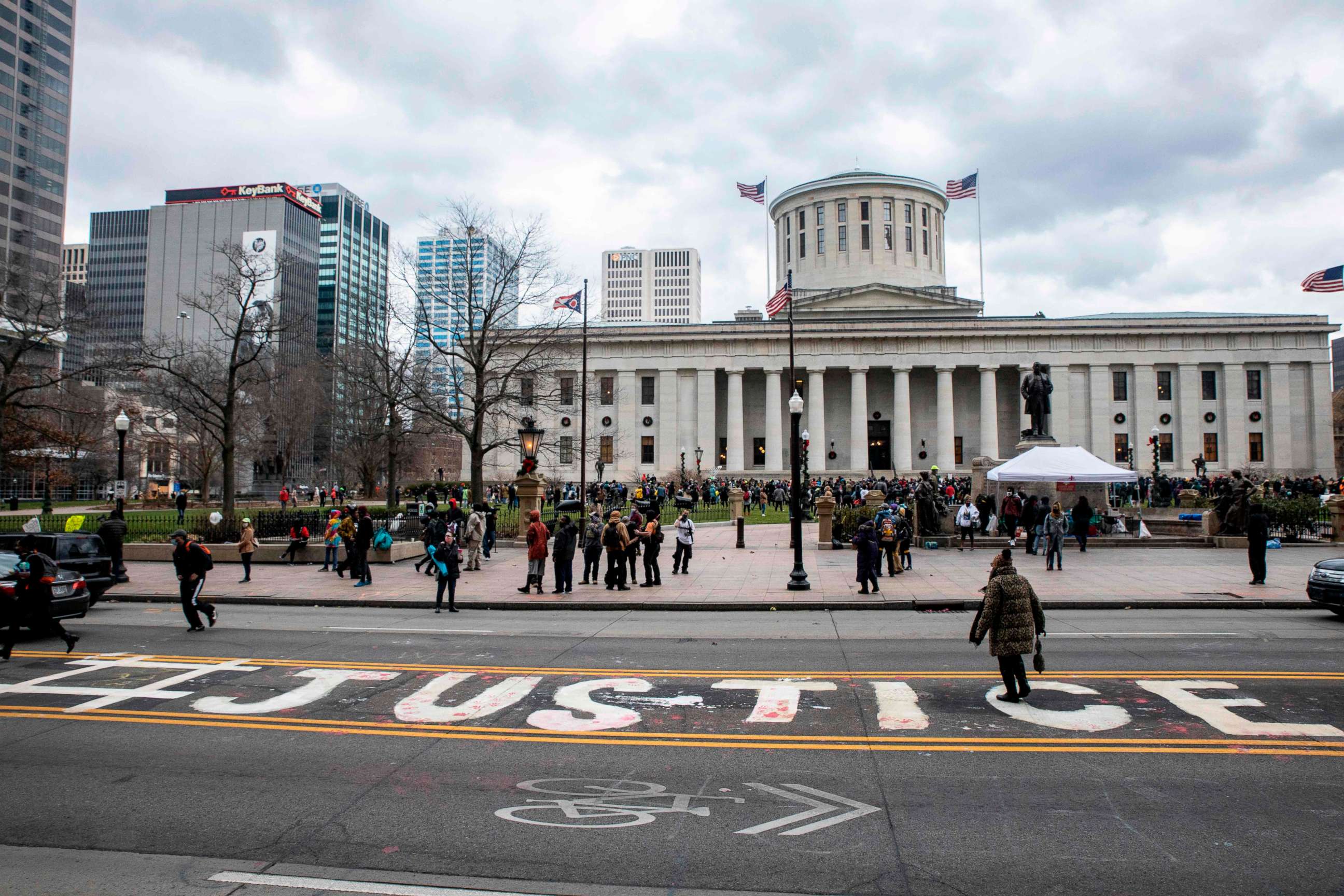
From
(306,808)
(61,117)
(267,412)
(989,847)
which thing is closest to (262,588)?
(306,808)

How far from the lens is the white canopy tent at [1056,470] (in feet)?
88.1

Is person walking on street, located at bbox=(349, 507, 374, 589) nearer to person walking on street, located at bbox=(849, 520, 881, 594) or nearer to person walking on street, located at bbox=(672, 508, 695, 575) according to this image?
person walking on street, located at bbox=(672, 508, 695, 575)

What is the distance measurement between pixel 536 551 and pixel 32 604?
347 inches

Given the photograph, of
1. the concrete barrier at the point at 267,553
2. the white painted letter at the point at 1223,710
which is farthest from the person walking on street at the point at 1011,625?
the concrete barrier at the point at 267,553

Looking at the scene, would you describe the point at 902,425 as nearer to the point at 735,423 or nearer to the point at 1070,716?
the point at 735,423

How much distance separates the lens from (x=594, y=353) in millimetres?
73562

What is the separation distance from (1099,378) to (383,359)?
2304 inches

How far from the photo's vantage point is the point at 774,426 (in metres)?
72.0

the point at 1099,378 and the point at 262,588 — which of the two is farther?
the point at 1099,378

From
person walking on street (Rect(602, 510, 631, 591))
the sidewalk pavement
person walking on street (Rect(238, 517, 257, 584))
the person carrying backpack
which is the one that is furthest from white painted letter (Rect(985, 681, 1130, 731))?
person walking on street (Rect(238, 517, 257, 584))

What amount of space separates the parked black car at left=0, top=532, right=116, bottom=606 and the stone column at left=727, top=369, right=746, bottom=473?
56681 mm

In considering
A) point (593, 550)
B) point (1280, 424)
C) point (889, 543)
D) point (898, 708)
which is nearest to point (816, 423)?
point (1280, 424)

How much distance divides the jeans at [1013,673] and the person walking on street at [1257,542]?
41.0 ft

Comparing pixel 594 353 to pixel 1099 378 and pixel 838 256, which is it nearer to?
pixel 838 256
